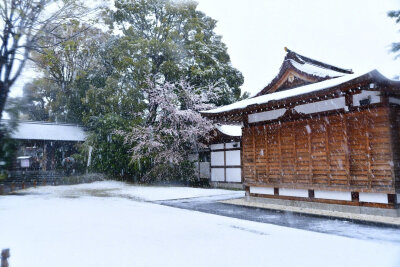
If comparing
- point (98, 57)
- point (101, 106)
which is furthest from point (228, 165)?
point (98, 57)

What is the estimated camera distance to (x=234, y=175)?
58.5 feet

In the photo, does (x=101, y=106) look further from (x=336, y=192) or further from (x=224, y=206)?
(x=336, y=192)

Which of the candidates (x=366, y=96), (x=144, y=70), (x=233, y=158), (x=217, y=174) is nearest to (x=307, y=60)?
(x=366, y=96)

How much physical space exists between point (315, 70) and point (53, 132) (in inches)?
920

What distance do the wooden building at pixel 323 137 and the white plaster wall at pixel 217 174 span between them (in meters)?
7.02

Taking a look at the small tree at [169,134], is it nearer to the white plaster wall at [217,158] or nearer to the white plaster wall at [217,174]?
the white plaster wall at [217,158]

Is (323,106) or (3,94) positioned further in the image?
(323,106)

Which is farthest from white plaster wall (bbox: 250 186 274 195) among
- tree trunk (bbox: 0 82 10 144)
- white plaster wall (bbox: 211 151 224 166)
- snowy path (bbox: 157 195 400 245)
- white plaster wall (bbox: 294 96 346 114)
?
tree trunk (bbox: 0 82 10 144)

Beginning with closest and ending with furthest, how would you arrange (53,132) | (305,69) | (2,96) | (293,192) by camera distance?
(2,96), (293,192), (305,69), (53,132)

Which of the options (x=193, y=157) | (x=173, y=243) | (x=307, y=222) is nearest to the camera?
(x=173, y=243)

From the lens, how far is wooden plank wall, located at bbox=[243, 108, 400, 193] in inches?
308

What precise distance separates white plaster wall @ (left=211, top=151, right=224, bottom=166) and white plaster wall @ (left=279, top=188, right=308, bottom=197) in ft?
27.5

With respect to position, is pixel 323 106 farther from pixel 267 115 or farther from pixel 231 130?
pixel 231 130

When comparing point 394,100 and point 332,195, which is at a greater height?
point 394,100
